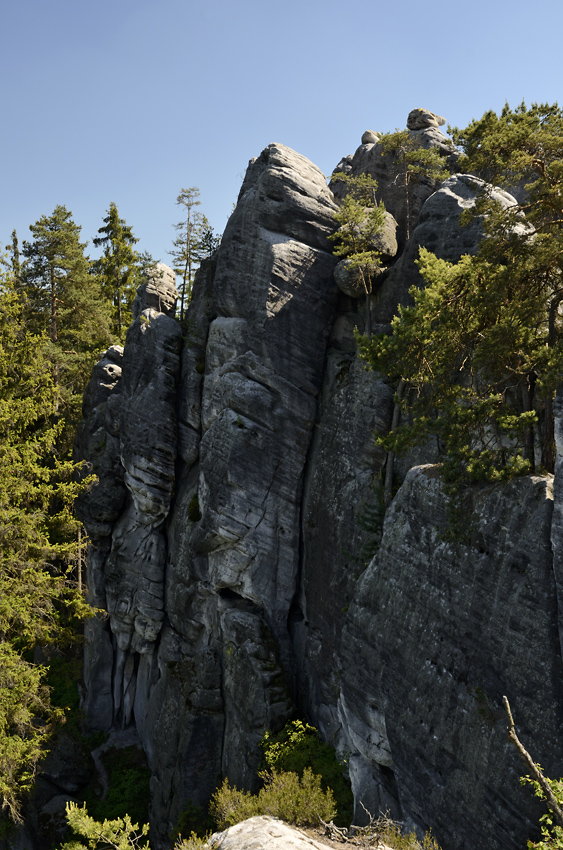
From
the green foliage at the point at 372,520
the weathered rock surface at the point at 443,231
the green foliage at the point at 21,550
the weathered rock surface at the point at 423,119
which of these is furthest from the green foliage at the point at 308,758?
the weathered rock surface at the point at 423,119

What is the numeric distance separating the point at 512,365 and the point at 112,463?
19.2 meters

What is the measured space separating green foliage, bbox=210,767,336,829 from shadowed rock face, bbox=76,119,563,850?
4.05 feet

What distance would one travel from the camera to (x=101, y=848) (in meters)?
21.7

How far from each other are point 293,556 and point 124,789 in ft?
40.7

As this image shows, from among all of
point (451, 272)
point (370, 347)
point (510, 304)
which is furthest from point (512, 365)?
point (370, 347)

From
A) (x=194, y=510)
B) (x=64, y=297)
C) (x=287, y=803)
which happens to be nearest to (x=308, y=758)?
(x=287, y=803)

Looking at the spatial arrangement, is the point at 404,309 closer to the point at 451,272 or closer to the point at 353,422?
the point at 451,272

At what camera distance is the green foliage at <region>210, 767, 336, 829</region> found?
576 inches

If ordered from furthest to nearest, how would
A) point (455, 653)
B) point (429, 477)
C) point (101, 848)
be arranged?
point (101, 848), point (429, 477), point (455, 653)

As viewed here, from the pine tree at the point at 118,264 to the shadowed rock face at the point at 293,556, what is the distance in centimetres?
995

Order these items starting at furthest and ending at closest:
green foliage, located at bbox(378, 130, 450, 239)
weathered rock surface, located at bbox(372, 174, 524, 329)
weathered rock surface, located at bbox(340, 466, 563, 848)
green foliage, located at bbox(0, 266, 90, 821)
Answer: green foliage, located at bbox(378, 130, 450, 239), green foliage, located at bbox(0, 266, 90, 821), weathered rock surface, located at bbox(372, 174, 524, 329), weathered rock surface, located at bbox(340, 466, 563, 848)

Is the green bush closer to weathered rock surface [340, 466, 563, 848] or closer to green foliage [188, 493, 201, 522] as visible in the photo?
weathered rock surface [340, 466, 563, 848]

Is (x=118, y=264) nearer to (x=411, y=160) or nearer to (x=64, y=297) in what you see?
(x=64, y=297)

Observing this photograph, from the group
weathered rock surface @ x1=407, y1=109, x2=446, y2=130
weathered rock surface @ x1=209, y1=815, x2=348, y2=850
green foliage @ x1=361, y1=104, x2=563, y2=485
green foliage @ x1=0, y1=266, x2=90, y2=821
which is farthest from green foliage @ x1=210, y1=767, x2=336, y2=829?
weathered rock surface @ x1=407, y1=109, x2=446, y2=130
